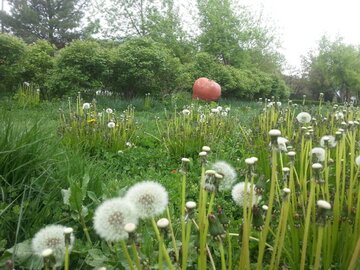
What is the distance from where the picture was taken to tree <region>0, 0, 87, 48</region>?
34.2 m

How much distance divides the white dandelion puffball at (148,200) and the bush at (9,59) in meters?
12.8

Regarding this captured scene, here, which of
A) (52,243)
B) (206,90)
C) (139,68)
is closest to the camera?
(52,243)

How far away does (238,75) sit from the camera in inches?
744

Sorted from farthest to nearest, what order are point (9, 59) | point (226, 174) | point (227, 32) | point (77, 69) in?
point (227, 32), point (9, 59), point (77, 69), point (226, 174)

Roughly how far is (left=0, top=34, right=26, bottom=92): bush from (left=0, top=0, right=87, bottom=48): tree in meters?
24.0

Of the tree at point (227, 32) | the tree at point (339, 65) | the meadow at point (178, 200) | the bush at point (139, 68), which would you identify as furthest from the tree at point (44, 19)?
the meadow at point (178, 200)

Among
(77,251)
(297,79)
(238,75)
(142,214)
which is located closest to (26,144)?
(77,251)

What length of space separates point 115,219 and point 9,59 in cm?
1310

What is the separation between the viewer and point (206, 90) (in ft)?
49.9

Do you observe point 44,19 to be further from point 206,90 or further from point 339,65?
point 339,65

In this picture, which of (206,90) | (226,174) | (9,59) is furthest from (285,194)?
(206,90)

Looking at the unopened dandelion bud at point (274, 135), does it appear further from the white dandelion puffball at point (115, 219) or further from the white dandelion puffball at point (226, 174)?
the white dandelion puffball at point (115, 219)

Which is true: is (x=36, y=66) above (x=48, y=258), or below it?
above

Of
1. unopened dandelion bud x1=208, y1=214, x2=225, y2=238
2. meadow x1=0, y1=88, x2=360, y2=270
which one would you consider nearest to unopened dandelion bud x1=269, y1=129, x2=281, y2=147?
meadow x1=0, y1=88, x2=360, y2=270
